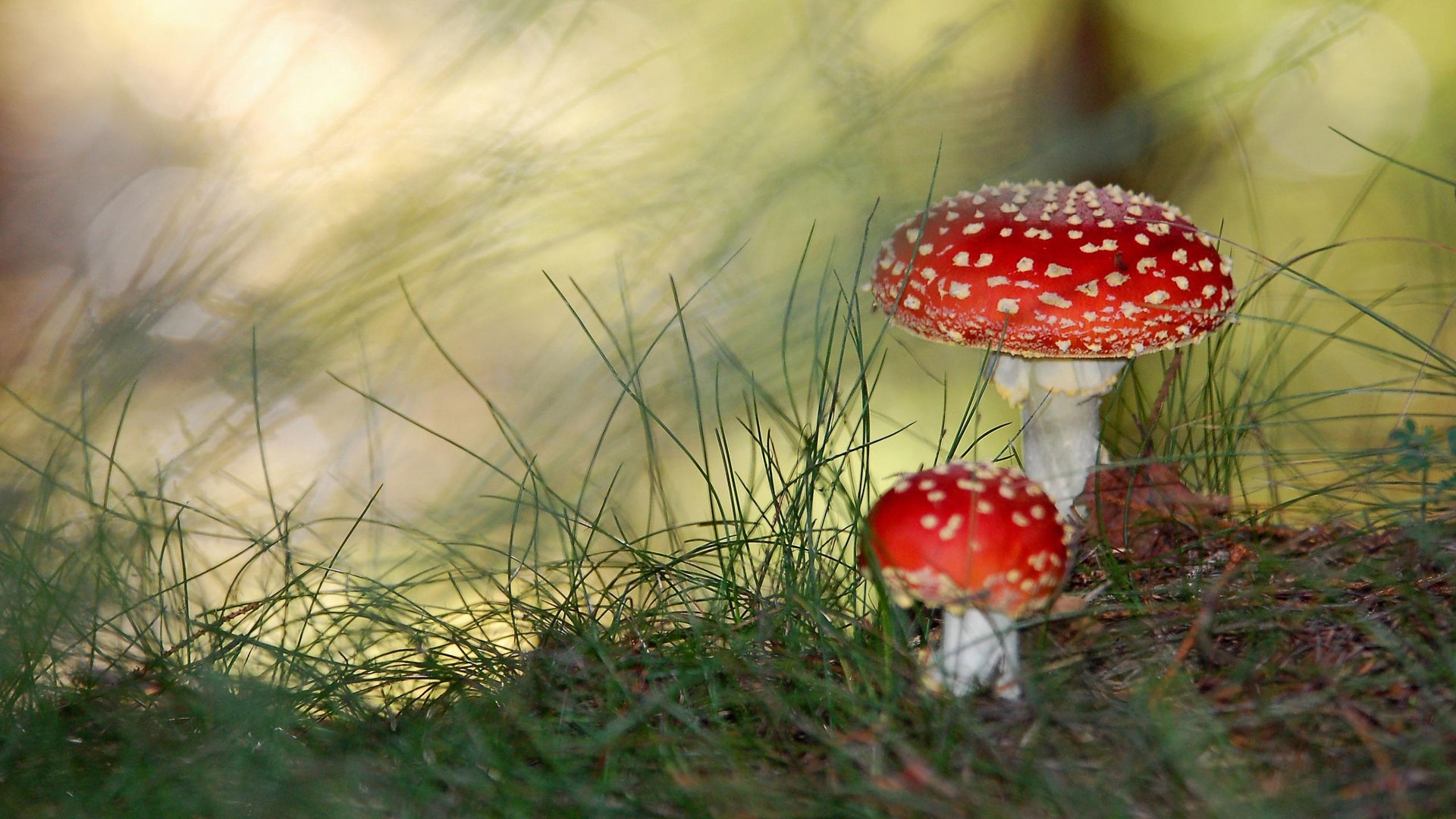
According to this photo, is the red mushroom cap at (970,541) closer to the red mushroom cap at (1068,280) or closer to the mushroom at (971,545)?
the mushroom at (971,545)

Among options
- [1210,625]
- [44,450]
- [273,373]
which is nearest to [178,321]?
[273,373]

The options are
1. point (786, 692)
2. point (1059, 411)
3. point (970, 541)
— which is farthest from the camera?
point (1059, 411)

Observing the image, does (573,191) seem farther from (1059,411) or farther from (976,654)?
(976,654)

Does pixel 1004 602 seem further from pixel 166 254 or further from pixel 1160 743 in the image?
pixel 166 254

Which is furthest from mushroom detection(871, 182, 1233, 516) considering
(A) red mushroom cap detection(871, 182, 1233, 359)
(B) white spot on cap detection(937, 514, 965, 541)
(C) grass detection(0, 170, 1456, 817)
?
(B) white spot on cap detection(937, 514, 965, 541)

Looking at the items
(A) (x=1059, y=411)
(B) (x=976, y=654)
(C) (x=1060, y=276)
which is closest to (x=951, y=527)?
(B) (x=976, y=654)

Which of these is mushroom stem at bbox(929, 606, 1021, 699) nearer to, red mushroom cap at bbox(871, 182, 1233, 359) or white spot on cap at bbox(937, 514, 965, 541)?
white spot on cap at bbox(937, 514, 965, 541)

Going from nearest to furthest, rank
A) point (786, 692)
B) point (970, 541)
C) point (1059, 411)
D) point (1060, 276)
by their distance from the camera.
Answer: point (970, 541)
point (786, 692)
point (1060, 276)
point (1059, 411)
